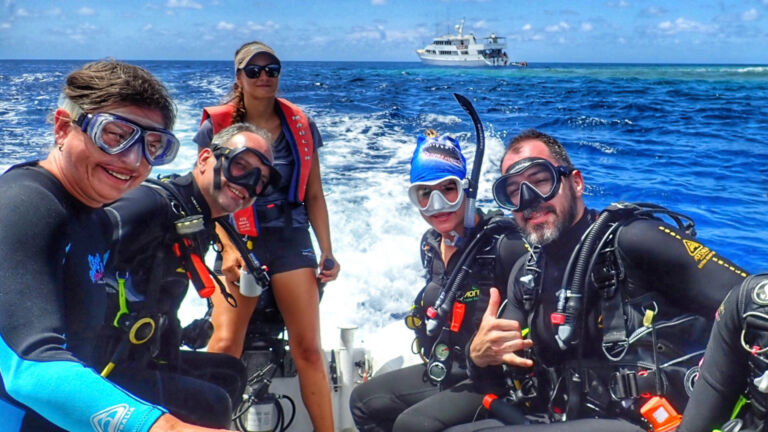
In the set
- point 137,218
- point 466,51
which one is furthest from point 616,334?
point 466,51

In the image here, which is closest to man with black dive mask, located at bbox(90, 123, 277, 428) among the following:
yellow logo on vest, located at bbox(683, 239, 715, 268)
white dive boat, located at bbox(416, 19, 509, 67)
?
yellow logo on vest, located at bbox(683, 239, 715, 268)

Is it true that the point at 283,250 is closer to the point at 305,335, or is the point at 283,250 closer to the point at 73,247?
the point at 305,335

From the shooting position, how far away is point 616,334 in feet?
6.84

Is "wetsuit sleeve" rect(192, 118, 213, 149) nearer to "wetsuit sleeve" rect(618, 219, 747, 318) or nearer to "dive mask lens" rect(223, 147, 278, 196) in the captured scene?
"dive mask lens" rect(223, 147, 278, 196)

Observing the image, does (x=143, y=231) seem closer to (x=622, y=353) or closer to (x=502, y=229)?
(x=502, y=229)

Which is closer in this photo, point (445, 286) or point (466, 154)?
point (445, 286)

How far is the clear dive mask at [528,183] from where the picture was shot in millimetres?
2338

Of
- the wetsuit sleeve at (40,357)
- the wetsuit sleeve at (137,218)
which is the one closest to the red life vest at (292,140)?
the wetsuit sleeve at (137,218)

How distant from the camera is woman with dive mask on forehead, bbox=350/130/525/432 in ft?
8.19

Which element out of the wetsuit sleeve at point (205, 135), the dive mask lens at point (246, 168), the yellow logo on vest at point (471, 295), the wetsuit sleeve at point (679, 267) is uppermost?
the wetsuit sleeve at point (205, 135)

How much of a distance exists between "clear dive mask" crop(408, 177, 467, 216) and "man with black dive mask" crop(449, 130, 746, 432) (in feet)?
0.71

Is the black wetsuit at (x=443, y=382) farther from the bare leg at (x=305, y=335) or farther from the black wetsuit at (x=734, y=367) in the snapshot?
the black wetsuit at (x=734, y=367)

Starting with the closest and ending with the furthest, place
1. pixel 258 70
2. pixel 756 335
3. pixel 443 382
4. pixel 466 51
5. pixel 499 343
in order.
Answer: pixel 756 335 → pixel 499 343 → pixel 443 382 → pixel 258 70 → pixel 466 51

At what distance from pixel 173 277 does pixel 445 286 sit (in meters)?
1.05
